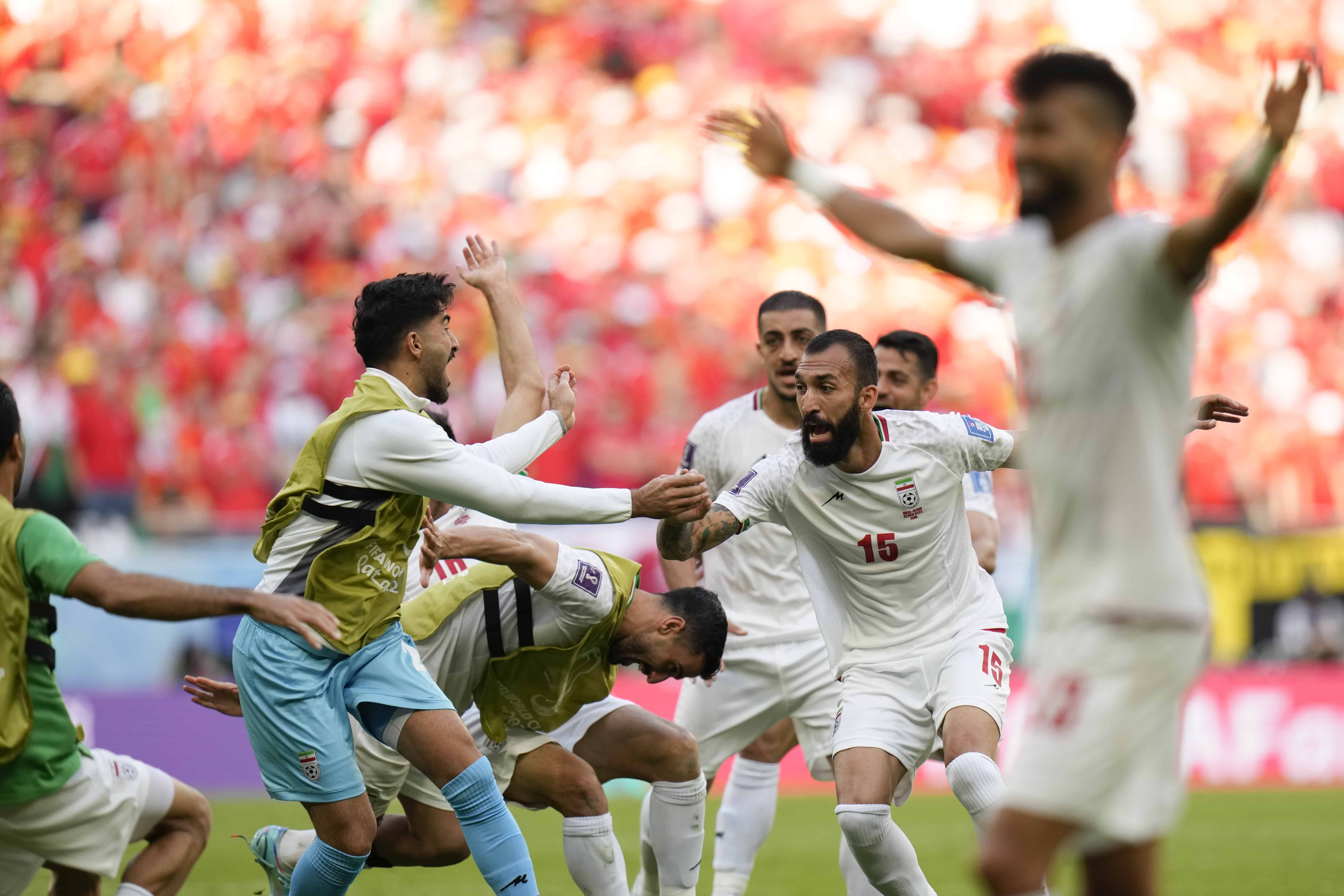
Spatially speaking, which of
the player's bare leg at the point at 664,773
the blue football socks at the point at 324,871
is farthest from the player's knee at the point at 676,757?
the blue football socks at the point at 324,871

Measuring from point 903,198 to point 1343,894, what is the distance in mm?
13699

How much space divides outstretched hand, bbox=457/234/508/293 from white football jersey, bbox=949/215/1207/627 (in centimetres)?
321

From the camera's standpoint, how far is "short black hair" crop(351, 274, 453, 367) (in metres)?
5.34

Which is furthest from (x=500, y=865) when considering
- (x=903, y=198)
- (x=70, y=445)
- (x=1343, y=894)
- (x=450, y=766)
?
(x=903, y=198)

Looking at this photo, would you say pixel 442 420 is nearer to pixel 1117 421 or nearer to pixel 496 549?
pixel 496 549

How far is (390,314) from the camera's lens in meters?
5.34

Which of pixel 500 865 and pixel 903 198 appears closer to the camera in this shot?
pixel 500 865

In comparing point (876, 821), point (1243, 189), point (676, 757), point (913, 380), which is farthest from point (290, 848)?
point (1243, 189)

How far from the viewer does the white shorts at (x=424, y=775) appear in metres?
6.13

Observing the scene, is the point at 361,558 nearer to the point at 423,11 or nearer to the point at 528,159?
the point at 528,159

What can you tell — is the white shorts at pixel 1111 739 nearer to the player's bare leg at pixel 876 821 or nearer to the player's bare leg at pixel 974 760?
the player's bare leg at pixel 974 760

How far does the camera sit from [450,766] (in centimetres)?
510

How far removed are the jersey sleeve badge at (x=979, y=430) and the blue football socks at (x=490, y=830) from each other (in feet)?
7.42

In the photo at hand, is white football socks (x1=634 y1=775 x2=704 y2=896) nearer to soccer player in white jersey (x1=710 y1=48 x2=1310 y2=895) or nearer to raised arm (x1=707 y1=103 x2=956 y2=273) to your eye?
soccer player in white jersey (x1=710 y1=48 x2=1310 y2=895)
